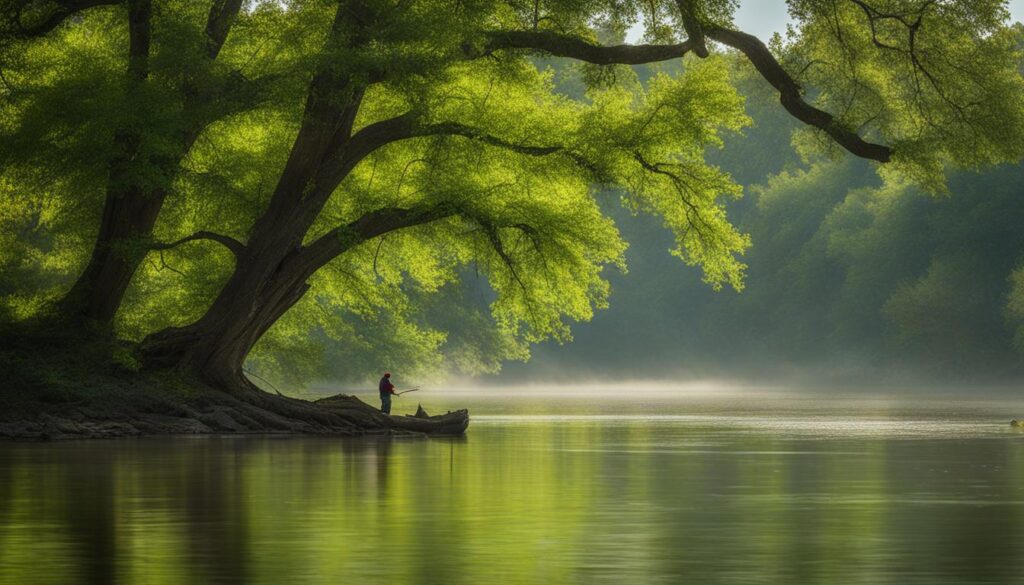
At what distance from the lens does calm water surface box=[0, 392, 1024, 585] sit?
12820 millimetres

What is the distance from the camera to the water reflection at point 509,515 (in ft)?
42.0

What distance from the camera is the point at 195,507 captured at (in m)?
18.2

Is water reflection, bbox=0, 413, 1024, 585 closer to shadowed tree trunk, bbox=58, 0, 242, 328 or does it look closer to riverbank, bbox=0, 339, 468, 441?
riverbank, bbox=0, 339, 468, 441

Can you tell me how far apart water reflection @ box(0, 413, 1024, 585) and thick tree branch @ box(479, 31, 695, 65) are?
423 inches

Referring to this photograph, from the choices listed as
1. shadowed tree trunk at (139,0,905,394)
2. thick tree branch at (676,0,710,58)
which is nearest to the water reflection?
shadowed tree trunk at (139,0,905,394)

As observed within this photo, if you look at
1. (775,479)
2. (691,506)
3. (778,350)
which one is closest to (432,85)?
(775,479)

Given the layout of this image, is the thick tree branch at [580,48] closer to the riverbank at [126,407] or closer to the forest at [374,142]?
the forest at [374,142]

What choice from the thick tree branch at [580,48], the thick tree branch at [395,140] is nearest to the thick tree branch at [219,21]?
the thick tree branch at [395,140]

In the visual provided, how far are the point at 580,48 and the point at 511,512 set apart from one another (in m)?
22.6

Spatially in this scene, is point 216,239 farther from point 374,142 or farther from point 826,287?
point 826,287

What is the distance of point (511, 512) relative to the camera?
17.7 metres

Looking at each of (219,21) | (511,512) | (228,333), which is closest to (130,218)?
(228,333)

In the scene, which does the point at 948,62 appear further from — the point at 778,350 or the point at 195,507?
the point at 778,350

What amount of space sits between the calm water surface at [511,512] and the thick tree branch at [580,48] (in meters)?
9.20
